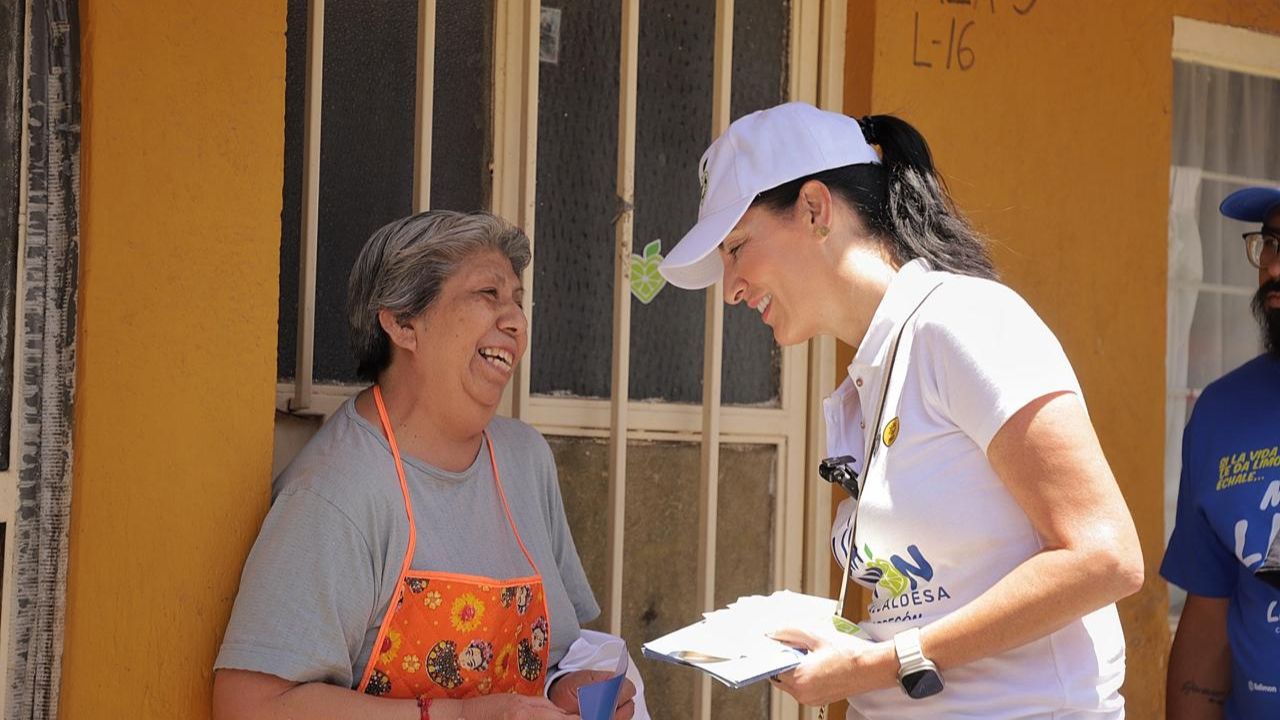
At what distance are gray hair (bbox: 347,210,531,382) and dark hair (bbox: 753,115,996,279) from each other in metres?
0.85

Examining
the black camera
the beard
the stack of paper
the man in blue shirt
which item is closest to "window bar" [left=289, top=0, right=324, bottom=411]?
the stack of paper

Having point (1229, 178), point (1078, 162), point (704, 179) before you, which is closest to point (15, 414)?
point (704, 179)

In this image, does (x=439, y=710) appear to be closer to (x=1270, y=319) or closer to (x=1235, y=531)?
(x=1235, y=531)

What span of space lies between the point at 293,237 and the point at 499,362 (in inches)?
26.6

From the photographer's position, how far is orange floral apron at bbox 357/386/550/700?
108 inches

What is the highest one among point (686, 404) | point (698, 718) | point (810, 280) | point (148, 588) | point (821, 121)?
point (821, 121)

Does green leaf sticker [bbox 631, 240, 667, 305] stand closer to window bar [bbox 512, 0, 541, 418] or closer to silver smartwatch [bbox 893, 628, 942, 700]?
window bar [bbox 512, 0, 541, 418]

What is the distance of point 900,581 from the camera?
86.2 inches

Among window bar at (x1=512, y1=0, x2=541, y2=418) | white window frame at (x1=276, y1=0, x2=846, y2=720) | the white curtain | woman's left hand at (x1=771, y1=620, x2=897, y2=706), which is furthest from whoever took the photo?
the white curtain

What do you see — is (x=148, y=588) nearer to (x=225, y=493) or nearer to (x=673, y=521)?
(x=225, y=493)

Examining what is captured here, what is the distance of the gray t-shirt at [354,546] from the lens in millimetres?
2621

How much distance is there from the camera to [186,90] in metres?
2.75

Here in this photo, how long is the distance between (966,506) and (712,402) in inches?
62.2

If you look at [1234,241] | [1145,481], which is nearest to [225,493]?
[1145,481]
